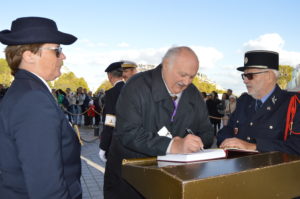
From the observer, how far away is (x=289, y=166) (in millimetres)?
1422

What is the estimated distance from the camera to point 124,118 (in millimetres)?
2113

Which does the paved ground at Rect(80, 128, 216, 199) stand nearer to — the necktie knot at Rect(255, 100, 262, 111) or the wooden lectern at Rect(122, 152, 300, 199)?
the necktie knot at Rect(255, 100, 262, 111)

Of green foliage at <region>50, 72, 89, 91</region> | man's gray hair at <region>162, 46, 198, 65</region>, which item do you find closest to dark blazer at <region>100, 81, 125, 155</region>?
man's gray hair at <region>162, 46, 198, 65</region>

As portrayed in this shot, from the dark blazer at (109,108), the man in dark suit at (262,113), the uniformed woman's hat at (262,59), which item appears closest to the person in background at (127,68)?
the dark blazer at (109,108)

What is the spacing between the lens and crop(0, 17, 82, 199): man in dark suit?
→ 138 centimetres

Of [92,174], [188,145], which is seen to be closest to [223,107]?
[92,174]

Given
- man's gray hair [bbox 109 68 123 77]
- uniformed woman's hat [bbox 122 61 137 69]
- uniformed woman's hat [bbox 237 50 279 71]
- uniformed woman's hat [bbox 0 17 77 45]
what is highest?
uniformed woman's hat [bbox 0 17 77 45]

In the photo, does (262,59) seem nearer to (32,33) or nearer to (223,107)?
(32,33)

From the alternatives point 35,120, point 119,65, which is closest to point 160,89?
point 35,120

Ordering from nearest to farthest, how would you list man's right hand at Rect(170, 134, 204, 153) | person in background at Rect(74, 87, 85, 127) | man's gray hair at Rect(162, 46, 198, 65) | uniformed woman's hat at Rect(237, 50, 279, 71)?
man's right hand at Rect(170, 134, 204, 153) < man's gray hair at Rect(162, 46, 198, 65) < uniformed woman's hat at Rect(237, 50, 279, 71) < person in background at Rect(74, 87, 85, 127)

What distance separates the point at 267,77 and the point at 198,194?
199 centimetres

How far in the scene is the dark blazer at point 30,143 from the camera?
1.38 metres

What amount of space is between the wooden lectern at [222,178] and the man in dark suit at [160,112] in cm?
43

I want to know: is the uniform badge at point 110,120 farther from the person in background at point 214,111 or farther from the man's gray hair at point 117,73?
the person in background at point 214,111
